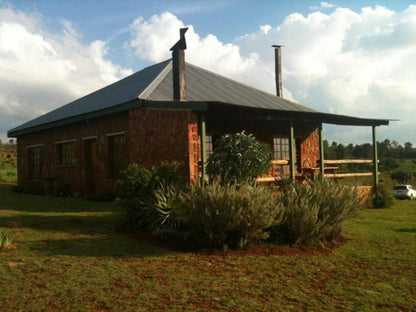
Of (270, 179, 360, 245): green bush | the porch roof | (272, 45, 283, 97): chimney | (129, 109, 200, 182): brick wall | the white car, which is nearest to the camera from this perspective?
(270, 179, 360, 245): green bush

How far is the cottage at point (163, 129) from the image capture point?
11250 mm

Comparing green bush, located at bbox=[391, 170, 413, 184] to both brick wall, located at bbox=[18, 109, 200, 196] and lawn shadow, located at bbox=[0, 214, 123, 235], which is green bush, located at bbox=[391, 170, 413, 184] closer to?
brick wall, located at bbox=[18, 109, 200, 196]

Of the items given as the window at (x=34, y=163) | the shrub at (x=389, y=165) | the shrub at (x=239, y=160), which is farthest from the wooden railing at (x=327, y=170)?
the shrub at (x=389, y=165)

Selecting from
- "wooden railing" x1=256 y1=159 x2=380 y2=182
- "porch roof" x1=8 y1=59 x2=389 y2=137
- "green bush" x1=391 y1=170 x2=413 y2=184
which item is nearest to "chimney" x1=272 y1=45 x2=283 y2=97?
"porch roof" x1=8 y1=59 x2=389 y2=137

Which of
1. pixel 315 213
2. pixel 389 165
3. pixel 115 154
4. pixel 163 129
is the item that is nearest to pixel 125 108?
pixel 163 129

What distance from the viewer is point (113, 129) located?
13.3 metres

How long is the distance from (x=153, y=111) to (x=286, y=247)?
253 inches

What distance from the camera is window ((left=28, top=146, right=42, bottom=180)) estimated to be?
58.6ft

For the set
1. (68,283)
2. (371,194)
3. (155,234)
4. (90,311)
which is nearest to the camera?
(90,311)

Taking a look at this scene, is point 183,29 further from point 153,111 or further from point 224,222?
point 224,222

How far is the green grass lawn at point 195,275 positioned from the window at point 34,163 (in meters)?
10.3

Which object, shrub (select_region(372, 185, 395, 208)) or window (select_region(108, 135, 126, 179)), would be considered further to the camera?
shrub (select_region(372, 185, 395, 208))

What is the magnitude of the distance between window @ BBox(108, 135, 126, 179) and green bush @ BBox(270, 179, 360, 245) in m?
6.77

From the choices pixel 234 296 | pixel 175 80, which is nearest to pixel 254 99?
pixel 175 80
